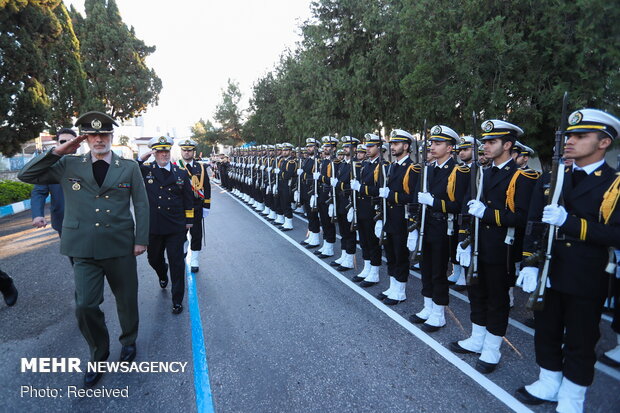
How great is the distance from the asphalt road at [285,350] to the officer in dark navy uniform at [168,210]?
525mm

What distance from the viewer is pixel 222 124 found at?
55.6m

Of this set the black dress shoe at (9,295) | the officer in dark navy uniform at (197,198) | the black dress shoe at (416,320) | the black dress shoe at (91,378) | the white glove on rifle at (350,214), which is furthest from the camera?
the officer in dark navy uniform at (197,198)

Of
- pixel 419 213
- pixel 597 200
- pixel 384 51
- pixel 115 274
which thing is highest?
pixel 384 51

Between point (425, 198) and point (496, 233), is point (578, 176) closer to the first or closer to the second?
point (496, 233)

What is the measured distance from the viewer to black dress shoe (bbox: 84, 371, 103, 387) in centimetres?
329

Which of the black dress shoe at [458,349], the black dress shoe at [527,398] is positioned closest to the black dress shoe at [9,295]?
the black dress shoe at [458,349]

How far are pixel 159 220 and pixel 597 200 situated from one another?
181 inches

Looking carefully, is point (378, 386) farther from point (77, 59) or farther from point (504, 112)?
point (77, 59)

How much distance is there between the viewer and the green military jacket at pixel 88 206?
Answer: 131 inches

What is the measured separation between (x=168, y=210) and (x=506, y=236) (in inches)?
156

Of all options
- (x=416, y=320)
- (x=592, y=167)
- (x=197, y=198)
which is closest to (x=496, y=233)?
(x=592, y=167)

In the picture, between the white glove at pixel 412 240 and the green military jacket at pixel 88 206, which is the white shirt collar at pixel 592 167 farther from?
the green military jacket at pixel 88 206

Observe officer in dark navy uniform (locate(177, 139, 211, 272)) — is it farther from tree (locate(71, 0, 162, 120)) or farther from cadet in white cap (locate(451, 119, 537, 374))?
tree (locate(71, 0, 162, 120))

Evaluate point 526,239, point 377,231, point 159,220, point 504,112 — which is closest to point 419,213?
point 377,231
